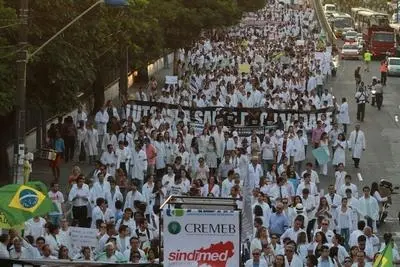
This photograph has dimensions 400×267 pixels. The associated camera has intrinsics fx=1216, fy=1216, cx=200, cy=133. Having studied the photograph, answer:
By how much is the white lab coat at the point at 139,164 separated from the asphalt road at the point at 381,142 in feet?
14.9

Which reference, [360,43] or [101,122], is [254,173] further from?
[360,43]

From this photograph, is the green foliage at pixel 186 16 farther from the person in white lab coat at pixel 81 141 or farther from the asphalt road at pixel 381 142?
the person in white lab coat at pixel 81 141

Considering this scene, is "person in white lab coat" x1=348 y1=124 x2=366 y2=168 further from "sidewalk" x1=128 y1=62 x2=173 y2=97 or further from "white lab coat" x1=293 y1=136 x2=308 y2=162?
"sidewalk" x1=128 y1=62 x2=173 y2=97

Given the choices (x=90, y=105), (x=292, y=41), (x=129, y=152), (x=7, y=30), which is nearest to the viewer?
(x=7, y=30)

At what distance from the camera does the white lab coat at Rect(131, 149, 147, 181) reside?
86.5ft

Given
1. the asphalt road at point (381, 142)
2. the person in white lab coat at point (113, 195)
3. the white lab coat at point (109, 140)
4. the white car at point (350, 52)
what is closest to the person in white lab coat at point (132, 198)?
the person in white lab coat at point (113, 195)

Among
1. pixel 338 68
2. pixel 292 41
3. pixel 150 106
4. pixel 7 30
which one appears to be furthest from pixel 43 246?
pixel 292 41

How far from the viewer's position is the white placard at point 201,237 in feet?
46.4

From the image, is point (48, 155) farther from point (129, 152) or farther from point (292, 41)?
point (292, 41)

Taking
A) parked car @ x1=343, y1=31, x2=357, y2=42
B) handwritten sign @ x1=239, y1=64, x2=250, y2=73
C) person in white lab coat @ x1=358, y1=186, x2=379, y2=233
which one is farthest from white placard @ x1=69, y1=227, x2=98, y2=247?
parked car @ x1=343, y1=31, x2=357, y2=42

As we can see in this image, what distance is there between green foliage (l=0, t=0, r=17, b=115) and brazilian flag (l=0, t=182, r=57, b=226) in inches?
284

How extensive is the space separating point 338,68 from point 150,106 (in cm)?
3075

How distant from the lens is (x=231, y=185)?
74.6 ft

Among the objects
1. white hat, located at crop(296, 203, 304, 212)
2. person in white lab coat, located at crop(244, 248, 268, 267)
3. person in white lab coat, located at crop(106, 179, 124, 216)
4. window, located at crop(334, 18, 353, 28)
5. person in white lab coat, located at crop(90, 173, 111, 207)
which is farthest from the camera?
window, located at crop(334, 18, 353, 28)
